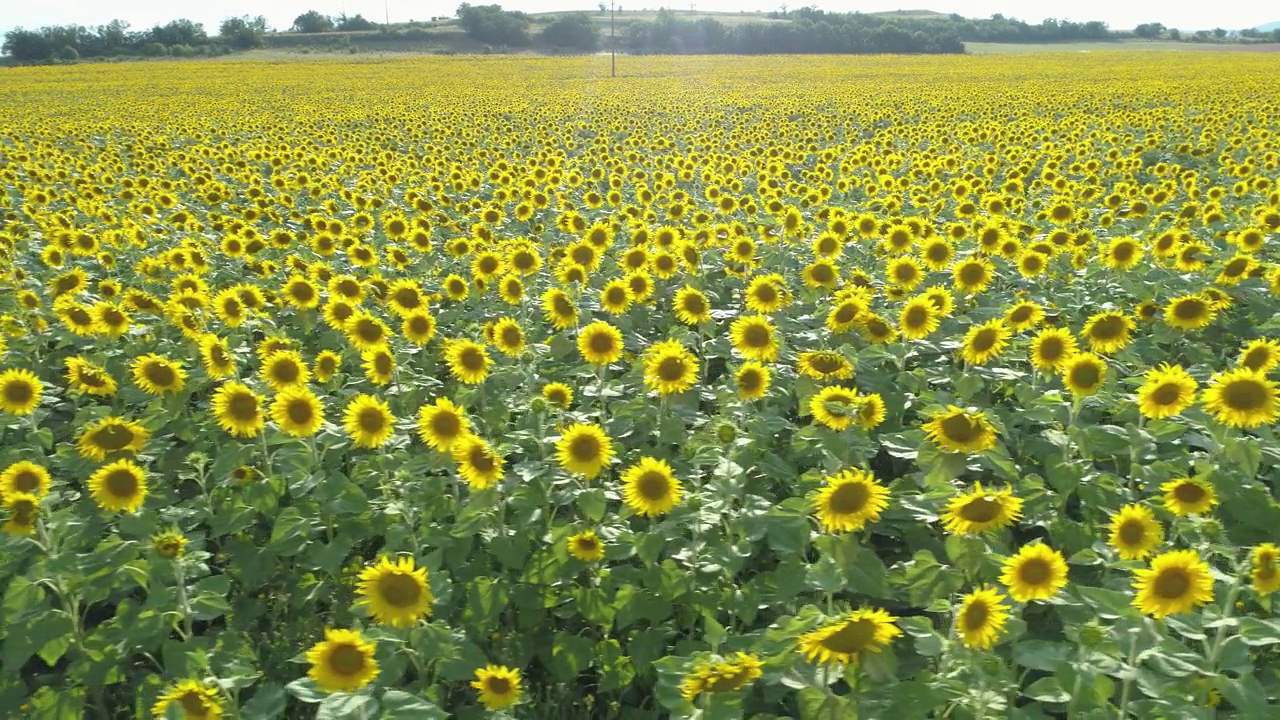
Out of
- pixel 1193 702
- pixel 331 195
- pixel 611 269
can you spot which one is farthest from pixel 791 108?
pixel 1193 702

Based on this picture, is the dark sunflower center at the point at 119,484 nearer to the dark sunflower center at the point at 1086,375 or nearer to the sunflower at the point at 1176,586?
the sunflower at the point at 1176,586

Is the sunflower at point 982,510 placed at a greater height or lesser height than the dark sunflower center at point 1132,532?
greater

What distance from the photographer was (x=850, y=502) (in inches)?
107

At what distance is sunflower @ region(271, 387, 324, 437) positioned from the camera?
11.7ft

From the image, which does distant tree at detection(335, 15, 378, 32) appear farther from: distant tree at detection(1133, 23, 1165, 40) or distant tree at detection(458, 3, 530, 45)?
distant tree at detection(1133, 23, 1165, 40)

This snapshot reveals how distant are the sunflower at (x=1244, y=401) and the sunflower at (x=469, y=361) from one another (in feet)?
10.8

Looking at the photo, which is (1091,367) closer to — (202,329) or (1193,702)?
(1193,702)

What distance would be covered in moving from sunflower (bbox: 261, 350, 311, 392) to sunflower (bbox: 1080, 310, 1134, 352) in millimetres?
3987

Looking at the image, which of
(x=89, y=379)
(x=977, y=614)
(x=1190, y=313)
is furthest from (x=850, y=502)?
(x=89, y=379)

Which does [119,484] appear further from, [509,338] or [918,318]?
[918,318]

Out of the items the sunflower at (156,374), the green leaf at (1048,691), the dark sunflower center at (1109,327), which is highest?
the dark sunflower center at (1109,327)

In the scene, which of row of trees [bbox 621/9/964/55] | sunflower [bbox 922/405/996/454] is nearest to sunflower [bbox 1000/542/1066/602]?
sunflower [bbox 922/405/996/454]

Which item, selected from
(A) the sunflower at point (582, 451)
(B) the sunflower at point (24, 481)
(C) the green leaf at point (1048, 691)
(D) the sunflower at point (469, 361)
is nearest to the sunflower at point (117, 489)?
(B) the sunflower at point (24, 481)

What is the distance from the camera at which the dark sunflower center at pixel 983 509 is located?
2617mm
